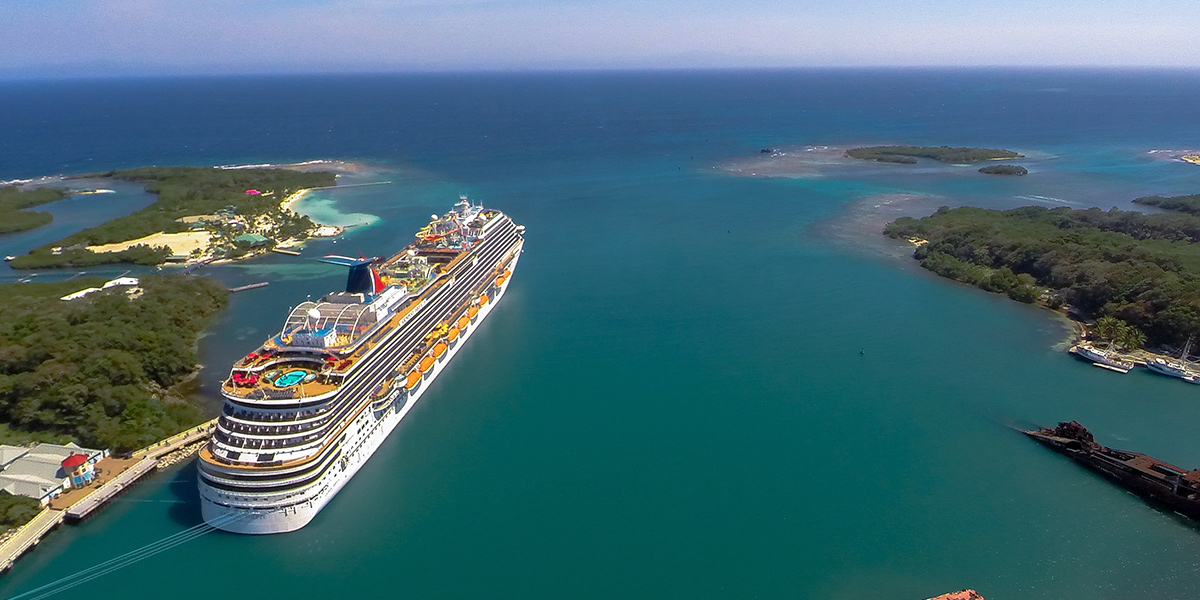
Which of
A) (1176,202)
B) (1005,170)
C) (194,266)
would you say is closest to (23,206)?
(194,266)

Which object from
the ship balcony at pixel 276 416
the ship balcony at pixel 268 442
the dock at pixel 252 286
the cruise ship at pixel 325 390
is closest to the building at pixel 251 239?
the dock at pixel 252 286

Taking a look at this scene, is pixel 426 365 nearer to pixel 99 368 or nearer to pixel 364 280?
pixel 364 280

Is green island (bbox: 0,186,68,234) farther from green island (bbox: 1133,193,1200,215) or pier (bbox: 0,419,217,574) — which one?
green island (bbox: 1133,193,1200,215)

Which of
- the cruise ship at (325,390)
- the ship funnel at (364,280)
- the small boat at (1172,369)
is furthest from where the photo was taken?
the small boat at (1172,369)

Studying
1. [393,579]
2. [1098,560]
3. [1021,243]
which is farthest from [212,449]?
[1021,243]

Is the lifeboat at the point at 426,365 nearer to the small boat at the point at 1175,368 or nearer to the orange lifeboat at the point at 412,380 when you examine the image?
the orange lifeboat at the point at 412,380

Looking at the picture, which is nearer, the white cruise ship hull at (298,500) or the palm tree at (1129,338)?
the white cruise ship hull at (298,500)
